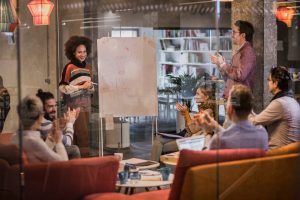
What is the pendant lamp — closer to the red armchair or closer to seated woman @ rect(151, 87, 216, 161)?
the red armchair

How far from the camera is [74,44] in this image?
291 inches

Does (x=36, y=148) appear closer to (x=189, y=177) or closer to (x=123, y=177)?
(x=123, y=177)

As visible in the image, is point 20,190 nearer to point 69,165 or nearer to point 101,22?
point 69,165

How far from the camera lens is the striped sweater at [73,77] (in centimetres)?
683

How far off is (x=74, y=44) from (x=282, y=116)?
10.1ft

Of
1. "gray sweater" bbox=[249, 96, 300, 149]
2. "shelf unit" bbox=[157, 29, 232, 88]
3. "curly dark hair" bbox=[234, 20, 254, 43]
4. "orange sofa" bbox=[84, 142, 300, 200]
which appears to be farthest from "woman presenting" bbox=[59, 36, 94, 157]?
"orange sofa" bbox=[84, 142, 300, 200]

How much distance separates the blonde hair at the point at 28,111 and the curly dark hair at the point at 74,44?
2.92 m

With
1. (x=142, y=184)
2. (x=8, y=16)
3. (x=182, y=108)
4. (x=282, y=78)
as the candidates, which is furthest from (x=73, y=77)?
(x=142, y=184)

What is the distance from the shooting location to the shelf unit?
8641 mm

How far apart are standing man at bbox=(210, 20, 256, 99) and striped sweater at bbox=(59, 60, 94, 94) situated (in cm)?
161

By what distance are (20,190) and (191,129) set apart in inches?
86.0

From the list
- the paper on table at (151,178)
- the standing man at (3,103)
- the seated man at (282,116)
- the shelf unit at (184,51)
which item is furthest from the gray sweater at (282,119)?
the shelf unit at (184,51)

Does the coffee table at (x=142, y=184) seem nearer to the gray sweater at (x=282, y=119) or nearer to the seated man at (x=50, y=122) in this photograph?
the seated man at (x=50, y=122)

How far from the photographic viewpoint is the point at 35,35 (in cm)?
743
